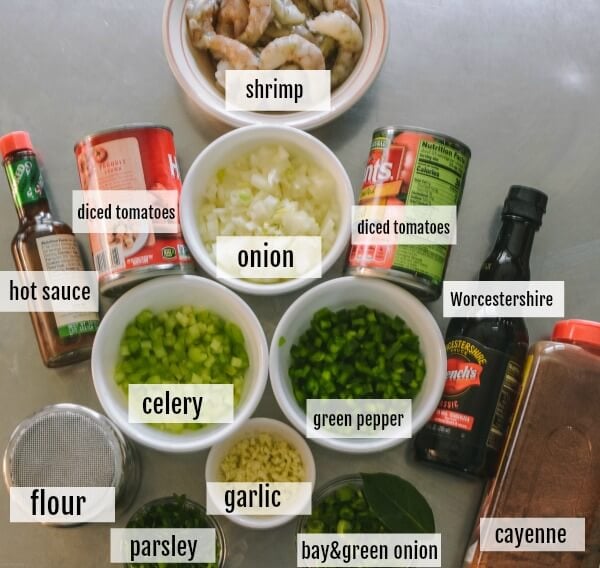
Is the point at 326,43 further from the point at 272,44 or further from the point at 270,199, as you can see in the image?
the point at 270,199

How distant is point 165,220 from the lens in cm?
97

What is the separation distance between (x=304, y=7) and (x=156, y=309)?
543mm

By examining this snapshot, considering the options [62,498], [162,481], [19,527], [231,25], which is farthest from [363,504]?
[231,25]

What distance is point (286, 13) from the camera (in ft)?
3.49

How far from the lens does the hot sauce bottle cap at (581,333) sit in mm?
973

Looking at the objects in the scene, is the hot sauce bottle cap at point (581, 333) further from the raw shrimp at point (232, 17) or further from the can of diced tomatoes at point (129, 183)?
the raw shrimp at point (232, 17)

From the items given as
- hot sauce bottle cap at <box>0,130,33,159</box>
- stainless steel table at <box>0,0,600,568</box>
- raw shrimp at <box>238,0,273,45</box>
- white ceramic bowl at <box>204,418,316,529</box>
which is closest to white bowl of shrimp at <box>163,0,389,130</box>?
raw shrimp at <box>238,0,273,45</box>

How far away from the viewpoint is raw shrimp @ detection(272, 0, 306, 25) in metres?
1.06

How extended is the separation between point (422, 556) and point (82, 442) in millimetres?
528

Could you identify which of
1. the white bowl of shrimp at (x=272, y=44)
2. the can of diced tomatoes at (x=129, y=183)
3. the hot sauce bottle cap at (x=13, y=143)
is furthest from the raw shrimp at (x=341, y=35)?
the hot sauce bottle cap at (x=13, y=143)

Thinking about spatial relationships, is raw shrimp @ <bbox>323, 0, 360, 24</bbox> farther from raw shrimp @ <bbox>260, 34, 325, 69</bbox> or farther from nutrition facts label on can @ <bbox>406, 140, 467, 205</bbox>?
nutrition facts label on can @ <bbox>406, 140, 467, 205</bbox>

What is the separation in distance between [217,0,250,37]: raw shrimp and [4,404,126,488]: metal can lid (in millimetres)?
634

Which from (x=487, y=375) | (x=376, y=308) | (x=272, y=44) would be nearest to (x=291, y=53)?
(x=272, y=44)

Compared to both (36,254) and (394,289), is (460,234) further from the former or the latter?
(36,254)
